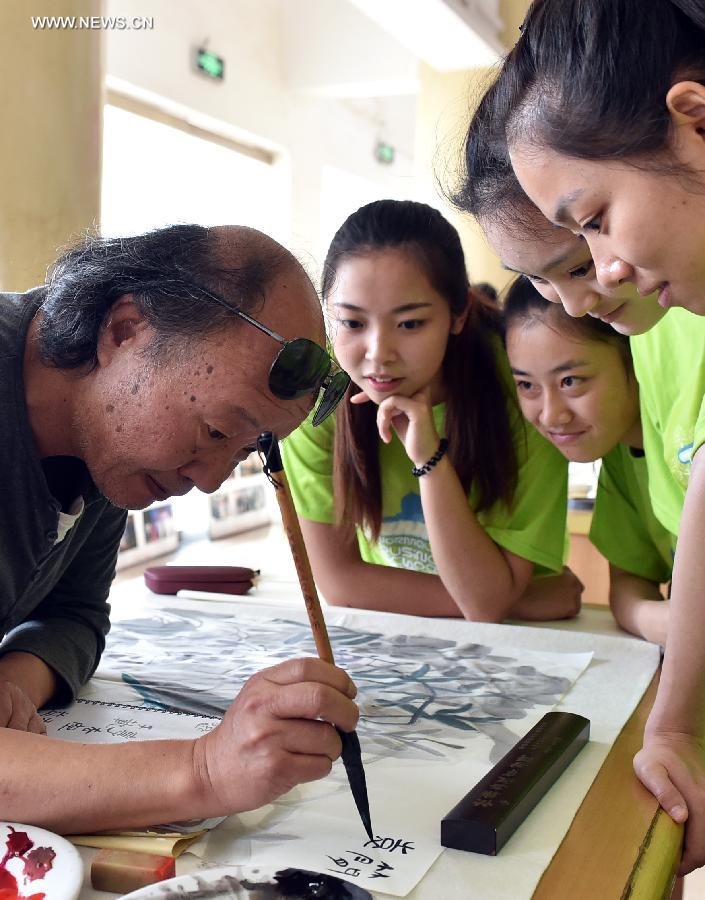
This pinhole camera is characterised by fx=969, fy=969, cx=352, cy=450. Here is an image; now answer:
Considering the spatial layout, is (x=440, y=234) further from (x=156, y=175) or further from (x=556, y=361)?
(x=156, y=175)

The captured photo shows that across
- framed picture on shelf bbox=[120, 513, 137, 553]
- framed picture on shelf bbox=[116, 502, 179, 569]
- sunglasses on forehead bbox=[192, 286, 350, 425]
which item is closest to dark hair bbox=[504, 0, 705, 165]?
sunglasses on forehead bbox=[192, 286, 350, 425]

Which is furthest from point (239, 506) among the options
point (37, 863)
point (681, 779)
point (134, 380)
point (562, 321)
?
point (37, 863)

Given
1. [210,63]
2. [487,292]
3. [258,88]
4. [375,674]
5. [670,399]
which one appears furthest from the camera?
[258,88]

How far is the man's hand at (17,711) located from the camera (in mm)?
875

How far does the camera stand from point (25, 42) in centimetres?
191

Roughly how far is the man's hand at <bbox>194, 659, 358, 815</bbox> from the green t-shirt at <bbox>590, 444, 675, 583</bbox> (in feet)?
2.80

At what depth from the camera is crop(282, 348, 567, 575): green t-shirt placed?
1.55m

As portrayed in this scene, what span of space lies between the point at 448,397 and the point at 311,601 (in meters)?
0.82

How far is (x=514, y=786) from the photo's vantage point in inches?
31.0

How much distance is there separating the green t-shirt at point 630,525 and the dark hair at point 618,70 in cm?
76

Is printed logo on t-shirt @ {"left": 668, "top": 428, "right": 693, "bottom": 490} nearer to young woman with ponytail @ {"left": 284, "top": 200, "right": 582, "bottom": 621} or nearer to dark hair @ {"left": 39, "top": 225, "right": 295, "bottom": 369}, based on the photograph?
young woman with ponytail @ {"left": 284, "top": 200, "right": 582, "bottom": 621}

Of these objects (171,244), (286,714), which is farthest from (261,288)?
(286,714)

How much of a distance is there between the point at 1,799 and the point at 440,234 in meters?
1.12

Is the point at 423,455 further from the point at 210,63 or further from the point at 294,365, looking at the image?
the point at 210,63
